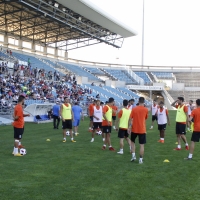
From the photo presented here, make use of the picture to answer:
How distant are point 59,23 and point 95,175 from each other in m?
32.7

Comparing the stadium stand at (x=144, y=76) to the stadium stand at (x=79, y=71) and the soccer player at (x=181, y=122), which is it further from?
the soccer player at (x=181, y=122)

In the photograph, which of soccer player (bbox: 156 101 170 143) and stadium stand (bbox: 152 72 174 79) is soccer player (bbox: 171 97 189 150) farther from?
stadium stand (bbox: 152 72 174 79)

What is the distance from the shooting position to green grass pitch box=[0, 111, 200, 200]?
6.05 m

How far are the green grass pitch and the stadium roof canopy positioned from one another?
72.3 ft

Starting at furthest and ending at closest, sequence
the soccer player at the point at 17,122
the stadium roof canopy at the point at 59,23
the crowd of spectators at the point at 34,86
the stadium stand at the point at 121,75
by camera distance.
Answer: the stadium stand at the point at 121,75
the stadium roof canopy at the point at 59,23
the crowd of spectators at the point at 34,86
the soccer player at the point at 17,122

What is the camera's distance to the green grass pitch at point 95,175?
605cm

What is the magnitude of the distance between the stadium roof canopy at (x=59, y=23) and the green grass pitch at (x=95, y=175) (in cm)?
2205

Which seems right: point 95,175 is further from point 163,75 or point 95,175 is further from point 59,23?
point 163,75

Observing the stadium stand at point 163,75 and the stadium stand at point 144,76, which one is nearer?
the stadium stand at point 144,76

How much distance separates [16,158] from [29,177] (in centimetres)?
248

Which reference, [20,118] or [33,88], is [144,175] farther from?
[33,88]

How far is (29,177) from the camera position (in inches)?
285

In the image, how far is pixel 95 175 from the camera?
753 centimetres

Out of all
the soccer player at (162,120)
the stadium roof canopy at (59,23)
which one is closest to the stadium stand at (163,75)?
the stadium roof canopy at (59,23)
